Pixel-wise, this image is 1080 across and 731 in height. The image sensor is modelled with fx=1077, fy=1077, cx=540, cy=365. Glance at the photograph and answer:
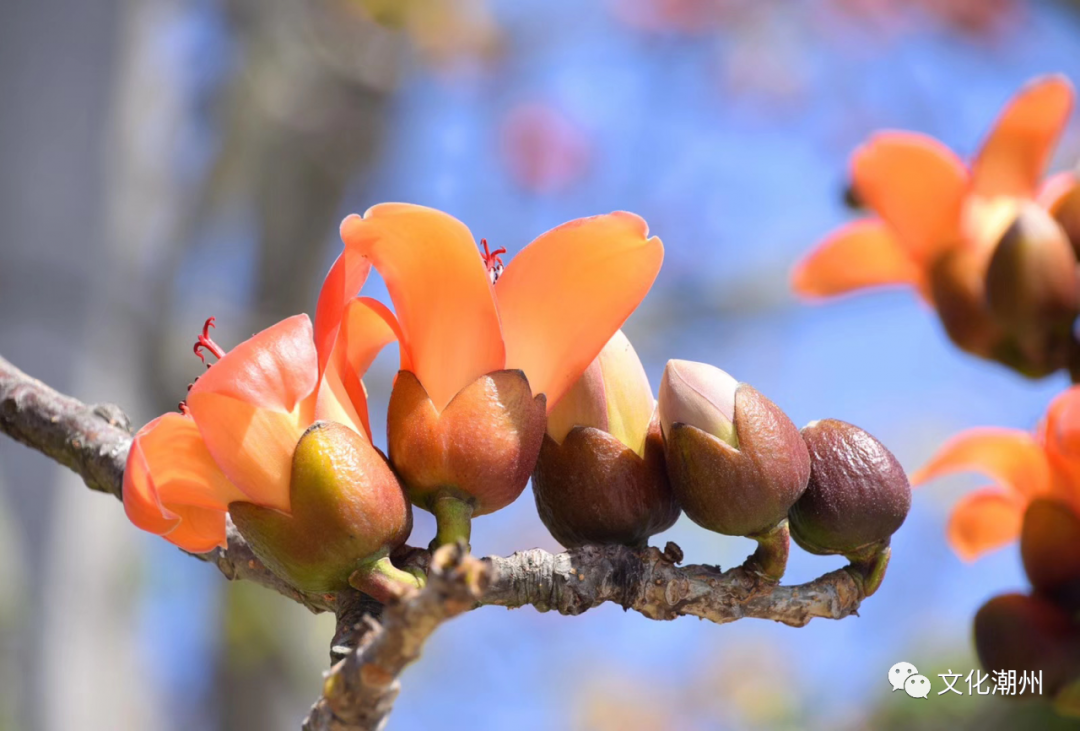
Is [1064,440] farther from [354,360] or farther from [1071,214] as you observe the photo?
[354,360]

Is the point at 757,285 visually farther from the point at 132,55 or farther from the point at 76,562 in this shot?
the point at 76,562

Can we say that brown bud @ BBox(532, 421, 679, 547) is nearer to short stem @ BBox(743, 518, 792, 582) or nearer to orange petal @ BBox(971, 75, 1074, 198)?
short stem @ BBox(743, 518, 792, 582)

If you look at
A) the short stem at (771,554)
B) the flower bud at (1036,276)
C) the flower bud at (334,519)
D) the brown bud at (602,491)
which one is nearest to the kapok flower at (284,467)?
the flower bud at (334,519)

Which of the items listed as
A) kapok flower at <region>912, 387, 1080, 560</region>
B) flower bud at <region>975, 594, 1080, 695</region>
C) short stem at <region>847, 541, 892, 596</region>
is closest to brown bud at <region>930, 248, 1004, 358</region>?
kapok flower at <region>912, 387, 1080, 560</region>

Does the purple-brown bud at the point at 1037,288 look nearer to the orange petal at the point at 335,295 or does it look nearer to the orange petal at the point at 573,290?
the orange petal at the point at 573,290

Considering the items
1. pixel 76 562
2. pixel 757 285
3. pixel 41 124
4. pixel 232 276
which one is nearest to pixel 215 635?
pixel 76 562

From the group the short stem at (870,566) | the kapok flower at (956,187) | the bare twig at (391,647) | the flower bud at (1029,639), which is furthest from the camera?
the kapok flower at (956,187)
